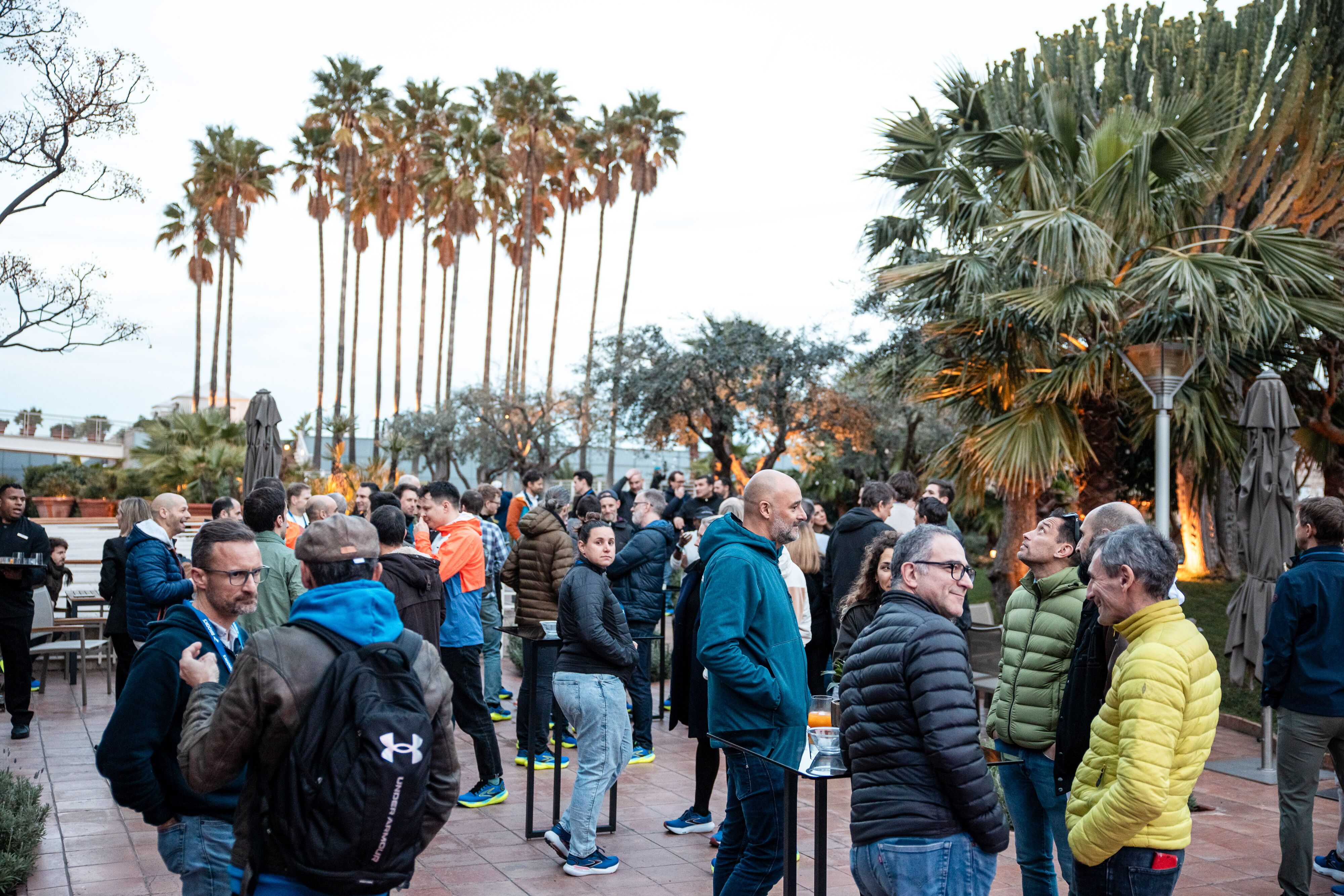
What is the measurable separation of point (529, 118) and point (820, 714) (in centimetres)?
3414

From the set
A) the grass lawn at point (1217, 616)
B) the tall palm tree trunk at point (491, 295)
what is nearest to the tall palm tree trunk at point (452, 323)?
the tall palm tree trunk at point (491, 295)

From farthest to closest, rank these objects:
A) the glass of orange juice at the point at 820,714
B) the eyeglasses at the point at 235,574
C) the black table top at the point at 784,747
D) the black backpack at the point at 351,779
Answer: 1. the glass of orange juice at the point at 820,714
2. the black table top at the point at 784,747
3. the eyeglasses at the point at 235,574
4. the black backpack at the point at 351,779

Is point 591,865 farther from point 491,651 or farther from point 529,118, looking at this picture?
point 529,118

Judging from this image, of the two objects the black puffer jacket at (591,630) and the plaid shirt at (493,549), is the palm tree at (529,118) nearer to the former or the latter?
the plaid shirt at (493,549)

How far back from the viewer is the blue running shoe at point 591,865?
5.32 m

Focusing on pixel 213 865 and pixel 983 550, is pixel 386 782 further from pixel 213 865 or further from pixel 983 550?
pixel 983 550

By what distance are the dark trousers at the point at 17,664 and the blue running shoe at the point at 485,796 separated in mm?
3832

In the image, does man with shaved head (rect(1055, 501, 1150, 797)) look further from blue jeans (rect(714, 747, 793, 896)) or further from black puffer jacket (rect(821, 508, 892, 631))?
black puffer jacket (rect(821, 508, 892, 631))

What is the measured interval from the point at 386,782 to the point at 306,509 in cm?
451

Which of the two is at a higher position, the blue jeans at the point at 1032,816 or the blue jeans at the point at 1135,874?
the blue jeans at the point at 1135,874

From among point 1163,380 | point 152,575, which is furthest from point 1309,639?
point 152,575

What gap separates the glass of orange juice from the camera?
4.04m

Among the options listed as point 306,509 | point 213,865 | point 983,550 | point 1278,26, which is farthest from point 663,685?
point 1278,26

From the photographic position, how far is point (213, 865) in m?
2.90
